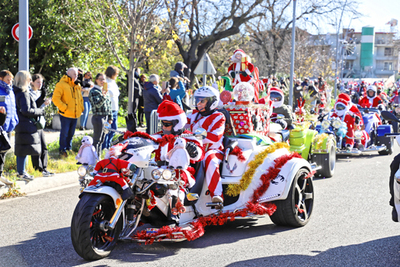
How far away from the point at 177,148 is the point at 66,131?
20.0ft

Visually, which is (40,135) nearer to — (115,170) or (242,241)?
(115,170)

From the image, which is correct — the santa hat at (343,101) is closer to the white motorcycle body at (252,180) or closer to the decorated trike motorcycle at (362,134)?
the decorated trike motorcycle at (362,134)

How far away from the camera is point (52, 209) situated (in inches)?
287

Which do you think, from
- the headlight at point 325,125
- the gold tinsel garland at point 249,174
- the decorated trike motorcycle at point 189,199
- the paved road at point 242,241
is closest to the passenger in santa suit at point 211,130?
the decorated trike motorcycle at point 189,199

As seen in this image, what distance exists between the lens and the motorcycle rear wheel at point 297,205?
6215mm

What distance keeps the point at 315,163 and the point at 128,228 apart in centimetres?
553

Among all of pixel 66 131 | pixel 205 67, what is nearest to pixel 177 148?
pixel 66 131

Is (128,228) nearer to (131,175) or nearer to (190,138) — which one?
(131,175)

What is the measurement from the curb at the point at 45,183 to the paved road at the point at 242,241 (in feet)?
1.06

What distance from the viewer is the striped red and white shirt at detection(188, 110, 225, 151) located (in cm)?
619

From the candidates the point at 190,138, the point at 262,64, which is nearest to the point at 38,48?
the point at 190,138

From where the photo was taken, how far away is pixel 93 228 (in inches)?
193

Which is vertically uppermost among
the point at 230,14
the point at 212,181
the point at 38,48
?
the point at 230,14

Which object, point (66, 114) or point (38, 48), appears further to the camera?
point (38, 48)
